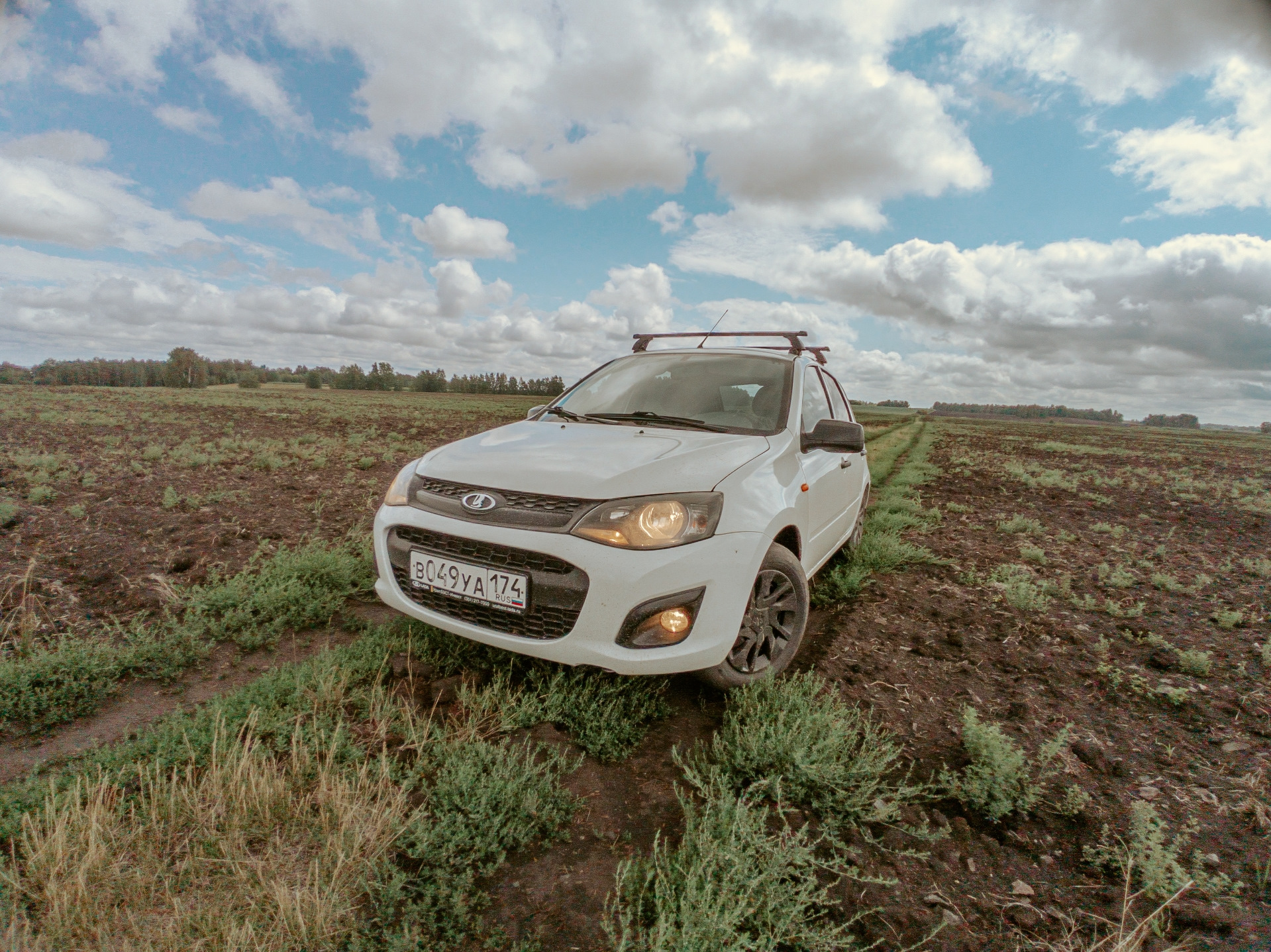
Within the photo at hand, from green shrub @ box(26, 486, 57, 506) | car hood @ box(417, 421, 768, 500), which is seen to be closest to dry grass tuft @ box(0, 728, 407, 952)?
car hood @ box(417, 421, 768, 500)

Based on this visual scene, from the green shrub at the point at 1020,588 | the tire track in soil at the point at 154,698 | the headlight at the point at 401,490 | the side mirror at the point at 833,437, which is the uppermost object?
the side mirror at the point at 833,437

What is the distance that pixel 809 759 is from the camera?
2.10 m

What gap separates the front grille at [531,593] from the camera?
220 centimetres

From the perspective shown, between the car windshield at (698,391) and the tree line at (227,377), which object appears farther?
the tree line at (227,377)

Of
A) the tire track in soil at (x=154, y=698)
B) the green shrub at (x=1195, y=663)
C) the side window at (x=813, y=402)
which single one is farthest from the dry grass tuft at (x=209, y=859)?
the green shrub at (x=1195, y=663)

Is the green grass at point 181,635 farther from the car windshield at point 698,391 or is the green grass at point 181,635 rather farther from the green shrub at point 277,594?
the car windshield at point 698,391

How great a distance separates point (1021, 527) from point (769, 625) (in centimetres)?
570

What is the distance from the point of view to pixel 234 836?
5.50ft

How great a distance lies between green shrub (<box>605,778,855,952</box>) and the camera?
1.43 m

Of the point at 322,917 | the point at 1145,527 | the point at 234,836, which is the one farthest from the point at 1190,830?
the point at 1145,527

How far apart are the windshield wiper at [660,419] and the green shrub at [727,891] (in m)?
1.77

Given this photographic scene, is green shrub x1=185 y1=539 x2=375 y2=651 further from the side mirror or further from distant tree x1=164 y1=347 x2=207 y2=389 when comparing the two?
distant tree x1=164 y1=347 x2=207 y2=389

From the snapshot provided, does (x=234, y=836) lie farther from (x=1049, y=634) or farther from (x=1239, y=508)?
(x=1239, y=508)

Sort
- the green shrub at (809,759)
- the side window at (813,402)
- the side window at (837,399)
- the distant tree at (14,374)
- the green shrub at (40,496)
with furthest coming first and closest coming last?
the distant tree at (14,374), the green shrub at (40,496), the side window at (837,399), the side window at (813,402), the green shrub at (809,759)
